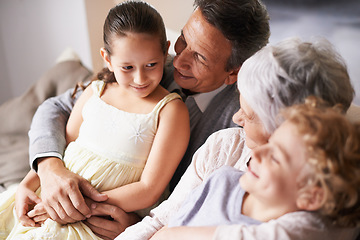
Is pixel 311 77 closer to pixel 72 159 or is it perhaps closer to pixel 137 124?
pixel 137 124

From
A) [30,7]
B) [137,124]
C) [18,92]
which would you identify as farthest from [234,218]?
[18,92]

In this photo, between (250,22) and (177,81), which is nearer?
(250,22)

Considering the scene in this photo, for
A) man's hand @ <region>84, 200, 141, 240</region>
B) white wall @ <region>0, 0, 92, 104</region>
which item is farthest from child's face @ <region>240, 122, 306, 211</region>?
white wall @ <region>0, 0, 92, 104</region>

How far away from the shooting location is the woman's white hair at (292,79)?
104cm

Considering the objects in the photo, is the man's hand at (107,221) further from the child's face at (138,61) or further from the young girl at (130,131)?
the child's face at (138,61)

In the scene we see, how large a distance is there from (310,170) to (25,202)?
1.09 meters

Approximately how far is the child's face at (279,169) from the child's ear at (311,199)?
0.02 meters

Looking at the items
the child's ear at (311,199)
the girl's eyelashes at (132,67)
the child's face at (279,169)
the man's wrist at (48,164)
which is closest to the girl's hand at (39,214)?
the man's wrist at (48,164)

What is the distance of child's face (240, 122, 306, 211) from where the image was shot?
3.00 feet

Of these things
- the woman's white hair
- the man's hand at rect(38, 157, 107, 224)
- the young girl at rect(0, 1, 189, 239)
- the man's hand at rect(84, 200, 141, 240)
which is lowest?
the man's hand at rect(84, 200, 141, 240)

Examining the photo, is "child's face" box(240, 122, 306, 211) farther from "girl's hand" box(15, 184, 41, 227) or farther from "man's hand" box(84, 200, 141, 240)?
"girl's hand" box(15, 184, 41, 227)

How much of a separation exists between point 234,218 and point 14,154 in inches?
54.1

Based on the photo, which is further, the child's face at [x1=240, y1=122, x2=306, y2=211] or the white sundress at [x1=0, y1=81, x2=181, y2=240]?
the white sundress at [x1=0, y1=81, x2=181, y2=240]

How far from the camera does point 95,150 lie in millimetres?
1527
